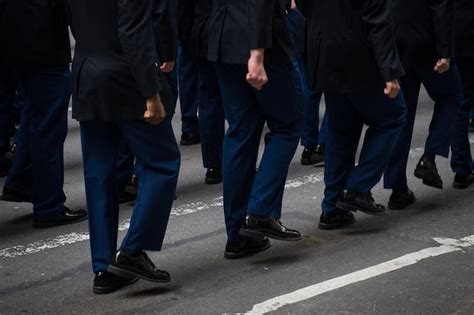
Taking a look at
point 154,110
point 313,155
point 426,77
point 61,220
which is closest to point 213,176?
point 313,155

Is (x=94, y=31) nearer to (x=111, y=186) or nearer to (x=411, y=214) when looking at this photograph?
(x=111, y=186)

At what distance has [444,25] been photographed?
23.1 feet

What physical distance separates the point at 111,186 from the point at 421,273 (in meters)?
1.64

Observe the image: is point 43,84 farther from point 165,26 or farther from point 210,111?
point 210,111

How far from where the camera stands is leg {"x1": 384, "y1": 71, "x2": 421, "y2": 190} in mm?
7312

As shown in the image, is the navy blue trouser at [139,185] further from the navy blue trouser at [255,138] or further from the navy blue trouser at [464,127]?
the navy blue trouser at [464,127]

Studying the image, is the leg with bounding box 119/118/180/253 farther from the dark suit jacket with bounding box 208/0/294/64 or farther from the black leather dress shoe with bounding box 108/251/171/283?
the dark suit jacket with bounding box 208/0/294/64

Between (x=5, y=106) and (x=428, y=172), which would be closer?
(x=428, y=172)

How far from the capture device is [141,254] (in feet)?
19.0

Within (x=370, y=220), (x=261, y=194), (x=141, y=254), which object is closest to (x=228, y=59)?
(x=261, y=194)

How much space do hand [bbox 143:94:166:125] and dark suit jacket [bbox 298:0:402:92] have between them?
1303mm

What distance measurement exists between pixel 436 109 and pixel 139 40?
280cm

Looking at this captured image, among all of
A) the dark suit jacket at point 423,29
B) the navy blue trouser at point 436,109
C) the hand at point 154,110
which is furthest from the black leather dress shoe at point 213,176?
the hand at point 154,110

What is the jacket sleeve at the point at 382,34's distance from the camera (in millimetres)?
6277
